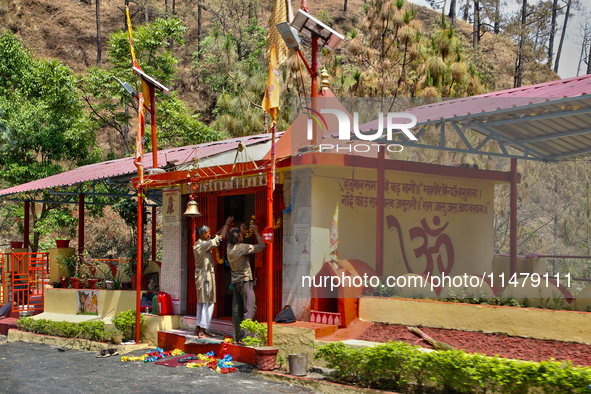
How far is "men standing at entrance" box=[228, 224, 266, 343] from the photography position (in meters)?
9.09

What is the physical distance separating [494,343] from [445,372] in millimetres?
1061

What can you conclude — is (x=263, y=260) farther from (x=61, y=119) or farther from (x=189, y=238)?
(x=61, y=119)

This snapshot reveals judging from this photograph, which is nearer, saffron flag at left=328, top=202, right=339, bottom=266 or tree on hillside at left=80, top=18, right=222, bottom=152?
saffron flag at left=328, top=202, right=339, bottom=266

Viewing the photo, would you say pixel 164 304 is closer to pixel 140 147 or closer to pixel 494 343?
pixel 140 147

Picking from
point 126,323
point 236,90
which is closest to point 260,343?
point 126,323

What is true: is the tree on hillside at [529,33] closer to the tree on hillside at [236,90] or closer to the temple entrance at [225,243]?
the tree on hillside at [236,90]

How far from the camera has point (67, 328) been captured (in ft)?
37.8

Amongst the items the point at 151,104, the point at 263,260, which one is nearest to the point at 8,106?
the point at 151,104

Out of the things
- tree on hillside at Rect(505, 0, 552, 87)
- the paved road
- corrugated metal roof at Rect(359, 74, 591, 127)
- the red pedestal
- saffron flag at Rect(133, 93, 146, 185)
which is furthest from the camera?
tree on hillside at Rect(505, 0, 552, 87)

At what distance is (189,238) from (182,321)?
1685 mm

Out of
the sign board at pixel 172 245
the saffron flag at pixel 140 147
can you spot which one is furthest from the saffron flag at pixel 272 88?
the sign board at pixel 172 245

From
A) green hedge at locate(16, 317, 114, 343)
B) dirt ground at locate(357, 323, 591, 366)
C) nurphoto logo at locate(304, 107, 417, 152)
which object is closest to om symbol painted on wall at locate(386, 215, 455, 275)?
nurphoto logo at locate(304, 107, 417, 152)

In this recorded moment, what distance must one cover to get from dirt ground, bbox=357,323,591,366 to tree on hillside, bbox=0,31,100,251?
1404cm

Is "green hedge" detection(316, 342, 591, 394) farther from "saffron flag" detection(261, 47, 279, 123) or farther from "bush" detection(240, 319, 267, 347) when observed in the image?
"saffron flag" detection(261, 47, 279, 123)
